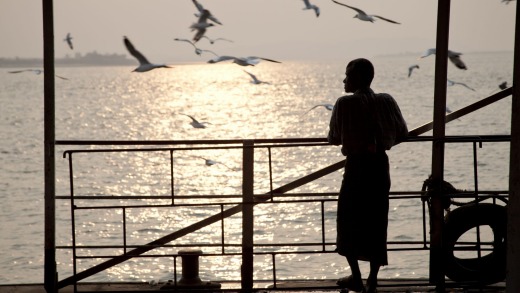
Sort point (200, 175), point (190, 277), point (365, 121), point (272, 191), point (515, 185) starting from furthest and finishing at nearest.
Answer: point (200, 175) < point (190, 277) < point (272, 191) < point (365, 121) < point (515, 185)

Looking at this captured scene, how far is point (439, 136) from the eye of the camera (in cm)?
660

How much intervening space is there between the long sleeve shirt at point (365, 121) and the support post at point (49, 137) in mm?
1827

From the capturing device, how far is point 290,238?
26.0 m

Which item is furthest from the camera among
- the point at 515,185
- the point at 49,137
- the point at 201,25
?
the point at 201,25

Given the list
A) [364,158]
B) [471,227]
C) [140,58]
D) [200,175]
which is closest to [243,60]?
[140,58]

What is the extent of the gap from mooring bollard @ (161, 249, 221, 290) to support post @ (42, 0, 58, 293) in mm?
754

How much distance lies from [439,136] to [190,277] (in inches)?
75.4

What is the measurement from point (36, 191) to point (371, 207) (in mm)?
29129

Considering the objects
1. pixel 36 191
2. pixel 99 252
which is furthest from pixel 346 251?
pixel 36 191

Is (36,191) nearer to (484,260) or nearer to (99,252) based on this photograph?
(99,252)

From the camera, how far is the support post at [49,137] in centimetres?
648

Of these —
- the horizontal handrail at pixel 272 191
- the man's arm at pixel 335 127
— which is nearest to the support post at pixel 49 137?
the horizontal handrail at pixel 272 191

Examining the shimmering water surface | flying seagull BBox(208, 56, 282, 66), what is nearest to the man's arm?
flying seagull BBox(208, 56, 282, 66)

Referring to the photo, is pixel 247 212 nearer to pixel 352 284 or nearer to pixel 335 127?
pixel 352 284
